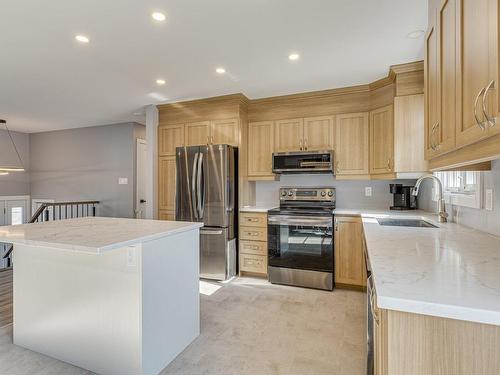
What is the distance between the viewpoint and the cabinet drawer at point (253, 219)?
11.9 ft

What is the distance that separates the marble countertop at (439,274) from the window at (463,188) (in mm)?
302

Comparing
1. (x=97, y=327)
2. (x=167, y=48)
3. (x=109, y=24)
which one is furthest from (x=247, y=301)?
(x=109, y=24)

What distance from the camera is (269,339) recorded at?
2252 millimetres

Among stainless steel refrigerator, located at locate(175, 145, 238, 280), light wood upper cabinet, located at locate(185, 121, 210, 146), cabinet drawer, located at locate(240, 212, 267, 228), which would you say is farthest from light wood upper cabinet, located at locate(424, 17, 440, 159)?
light wood upper cabinet, located at locate(185, 121, 210, 146)

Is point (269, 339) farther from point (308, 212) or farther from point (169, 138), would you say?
point (169, 138)

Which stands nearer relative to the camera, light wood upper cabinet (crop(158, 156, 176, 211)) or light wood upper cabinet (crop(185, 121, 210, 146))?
light wood upper cabinet (crop(185, 121, 210, 146))

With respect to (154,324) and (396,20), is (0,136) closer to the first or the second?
(154,324)

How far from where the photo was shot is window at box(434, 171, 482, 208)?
1.82 meters

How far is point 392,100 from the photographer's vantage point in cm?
307

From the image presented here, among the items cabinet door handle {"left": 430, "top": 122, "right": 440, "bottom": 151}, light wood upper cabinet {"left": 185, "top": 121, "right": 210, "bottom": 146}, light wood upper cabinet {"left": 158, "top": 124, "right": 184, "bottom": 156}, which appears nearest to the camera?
cabinet door handle {"left": 430, "top": 122, "right": 440, "bottom": 151}

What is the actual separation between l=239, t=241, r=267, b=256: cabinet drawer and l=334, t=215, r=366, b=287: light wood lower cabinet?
0.91m

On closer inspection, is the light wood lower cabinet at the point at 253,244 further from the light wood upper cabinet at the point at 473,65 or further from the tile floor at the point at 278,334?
the light wood upper cabinet at the point at 473,65

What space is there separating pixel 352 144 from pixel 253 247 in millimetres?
1822

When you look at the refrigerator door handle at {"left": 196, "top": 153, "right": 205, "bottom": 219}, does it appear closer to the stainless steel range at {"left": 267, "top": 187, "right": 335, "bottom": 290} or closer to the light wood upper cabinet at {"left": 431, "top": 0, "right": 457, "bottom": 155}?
the stainless steel range at {"left": 267, "top": 187, "right": 335, "bottom": 290}
